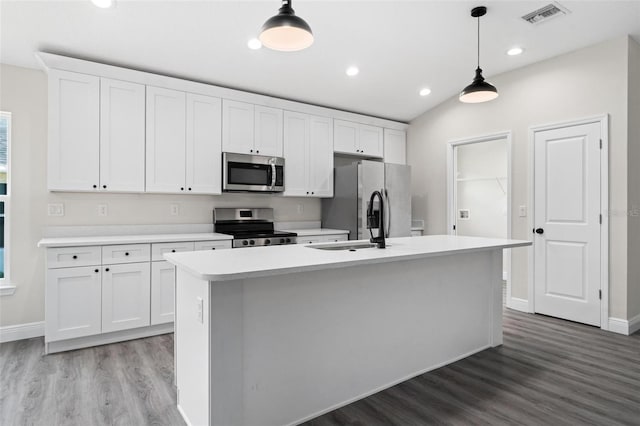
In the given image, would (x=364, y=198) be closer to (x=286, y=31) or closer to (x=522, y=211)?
(x=522, y=211)

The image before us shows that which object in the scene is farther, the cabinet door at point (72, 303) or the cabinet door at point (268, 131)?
the cabinet door at point (268, 131)

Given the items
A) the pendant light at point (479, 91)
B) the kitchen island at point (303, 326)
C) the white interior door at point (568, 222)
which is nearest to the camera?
the kitchen island at point (303, 326)

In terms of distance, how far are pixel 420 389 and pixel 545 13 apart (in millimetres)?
3219

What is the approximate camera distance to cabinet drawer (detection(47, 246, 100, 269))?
9.82ft

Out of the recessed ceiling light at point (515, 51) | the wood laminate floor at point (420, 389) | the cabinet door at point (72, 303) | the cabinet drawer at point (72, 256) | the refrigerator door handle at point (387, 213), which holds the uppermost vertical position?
the recessed ceiling light at point (515, 51)

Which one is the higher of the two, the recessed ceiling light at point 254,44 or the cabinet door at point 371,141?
the recessed ceiling light at point 254,44

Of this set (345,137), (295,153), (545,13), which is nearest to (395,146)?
(345,137)

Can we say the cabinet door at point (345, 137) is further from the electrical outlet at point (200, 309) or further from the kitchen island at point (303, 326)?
the electrical outlet at point (200, 309)

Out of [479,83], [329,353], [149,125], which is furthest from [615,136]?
[149,125]

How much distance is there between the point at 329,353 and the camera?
2.16 m

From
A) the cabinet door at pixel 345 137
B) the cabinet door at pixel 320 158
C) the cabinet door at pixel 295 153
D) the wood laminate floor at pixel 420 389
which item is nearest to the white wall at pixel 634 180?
the wood laminate floor at pixel 420 389

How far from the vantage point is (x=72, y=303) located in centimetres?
307

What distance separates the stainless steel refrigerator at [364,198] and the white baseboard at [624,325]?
2312mm

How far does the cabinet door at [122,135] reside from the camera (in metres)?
3.40
